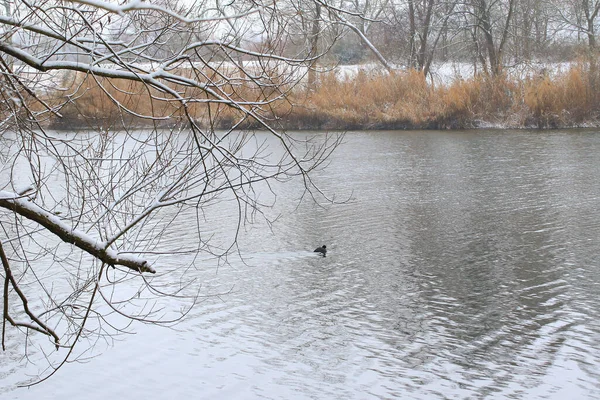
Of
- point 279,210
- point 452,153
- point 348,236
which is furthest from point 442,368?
point 452,153

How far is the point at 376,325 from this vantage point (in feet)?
23.6

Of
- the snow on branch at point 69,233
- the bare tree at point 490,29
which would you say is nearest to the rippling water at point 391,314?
the snow on branch at point 69,233

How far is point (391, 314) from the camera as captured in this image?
7492 millimetres

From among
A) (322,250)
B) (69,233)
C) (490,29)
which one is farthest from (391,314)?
(490,29)

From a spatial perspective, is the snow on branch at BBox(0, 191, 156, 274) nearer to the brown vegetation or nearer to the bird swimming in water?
the bird swimming in water

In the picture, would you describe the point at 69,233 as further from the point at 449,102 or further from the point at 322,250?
the point at 449,102

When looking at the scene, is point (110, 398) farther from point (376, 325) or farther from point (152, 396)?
point (376, 325)

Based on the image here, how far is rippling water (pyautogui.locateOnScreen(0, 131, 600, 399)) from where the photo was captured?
5984 millimetres

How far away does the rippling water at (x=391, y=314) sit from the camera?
236 inches

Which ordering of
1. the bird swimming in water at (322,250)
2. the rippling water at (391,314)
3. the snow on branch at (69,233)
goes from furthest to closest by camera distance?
the bird swimming in water at (322,250), the rippling water at (391,314), the snow on branch at (69,233)

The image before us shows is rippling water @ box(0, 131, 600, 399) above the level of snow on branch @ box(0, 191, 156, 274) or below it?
below

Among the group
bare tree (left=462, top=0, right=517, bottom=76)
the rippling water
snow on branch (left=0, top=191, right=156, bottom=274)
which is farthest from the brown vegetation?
snow on branch (left=0, top=191, right=156, bottom=274)

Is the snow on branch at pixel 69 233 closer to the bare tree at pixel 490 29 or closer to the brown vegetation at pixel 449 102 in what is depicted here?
the brown vegetation at pixel 449 102

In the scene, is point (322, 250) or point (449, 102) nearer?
point (322, 250)
